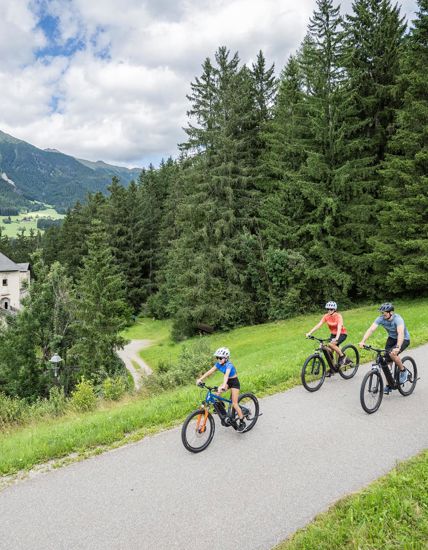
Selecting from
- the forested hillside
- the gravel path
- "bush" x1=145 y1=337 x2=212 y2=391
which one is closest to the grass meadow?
"bush" x1=145 y1=337 x2=212 y2=391

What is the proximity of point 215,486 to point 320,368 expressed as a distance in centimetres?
524

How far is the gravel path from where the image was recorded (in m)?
28.9

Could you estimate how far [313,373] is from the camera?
9.96 metres

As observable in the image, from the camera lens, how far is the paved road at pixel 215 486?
16.0ft

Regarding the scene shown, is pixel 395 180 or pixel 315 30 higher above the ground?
pixel 315 30

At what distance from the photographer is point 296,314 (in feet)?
101

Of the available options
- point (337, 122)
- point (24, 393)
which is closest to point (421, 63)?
point (337, 122)

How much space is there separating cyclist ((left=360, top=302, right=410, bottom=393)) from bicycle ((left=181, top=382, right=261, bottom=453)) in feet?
10.6

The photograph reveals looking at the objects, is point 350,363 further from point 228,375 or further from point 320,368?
point 228,375

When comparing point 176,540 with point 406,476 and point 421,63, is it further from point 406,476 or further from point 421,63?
point 421,63

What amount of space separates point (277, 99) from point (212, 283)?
62.4 feet

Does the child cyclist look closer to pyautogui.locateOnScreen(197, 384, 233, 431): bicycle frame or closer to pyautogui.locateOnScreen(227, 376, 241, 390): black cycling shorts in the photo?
pyautogui.locateOnScreen(227, 376, 241, 390): black cycling shorts

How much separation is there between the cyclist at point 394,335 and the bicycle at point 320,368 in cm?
148

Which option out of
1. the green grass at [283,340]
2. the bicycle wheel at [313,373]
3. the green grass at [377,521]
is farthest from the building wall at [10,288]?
the green grass at [377,521]
